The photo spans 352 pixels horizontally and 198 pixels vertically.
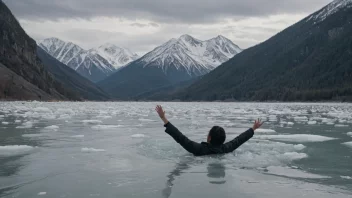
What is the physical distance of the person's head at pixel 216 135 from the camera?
9.34 meters

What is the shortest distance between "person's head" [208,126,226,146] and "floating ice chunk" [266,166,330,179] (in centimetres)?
162

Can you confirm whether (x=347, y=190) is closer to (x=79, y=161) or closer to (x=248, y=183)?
(x=248, y=183)

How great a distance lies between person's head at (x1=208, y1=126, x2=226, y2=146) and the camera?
368 inches

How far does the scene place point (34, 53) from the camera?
14112cm

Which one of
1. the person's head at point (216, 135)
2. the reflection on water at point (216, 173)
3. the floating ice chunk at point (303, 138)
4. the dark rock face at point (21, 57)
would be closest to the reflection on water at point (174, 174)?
the reflection on water at point (216, 173)

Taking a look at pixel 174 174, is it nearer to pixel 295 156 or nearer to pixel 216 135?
pixel 216 135

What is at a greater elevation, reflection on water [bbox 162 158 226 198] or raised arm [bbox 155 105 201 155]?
raised arm [bbox 155 105 201 155]

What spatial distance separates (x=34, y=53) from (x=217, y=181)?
146 m

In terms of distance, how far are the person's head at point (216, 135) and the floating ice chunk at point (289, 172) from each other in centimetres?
162

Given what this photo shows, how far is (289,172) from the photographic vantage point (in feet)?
25.3

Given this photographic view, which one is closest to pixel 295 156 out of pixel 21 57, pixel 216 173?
pixel 216 173

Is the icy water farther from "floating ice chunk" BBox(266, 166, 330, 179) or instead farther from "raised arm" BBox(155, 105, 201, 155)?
"raised arm" BBox(155, 105, 201, 155)

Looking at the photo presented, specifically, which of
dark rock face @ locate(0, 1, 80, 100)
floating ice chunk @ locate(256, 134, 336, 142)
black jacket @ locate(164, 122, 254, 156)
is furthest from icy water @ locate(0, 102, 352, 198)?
dark rock face @ locate(0, 1, 80, 100)

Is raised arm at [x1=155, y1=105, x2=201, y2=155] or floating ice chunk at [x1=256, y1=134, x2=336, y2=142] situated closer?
raised arm at [x1=155, y1=105, x2=201, y2=155]
